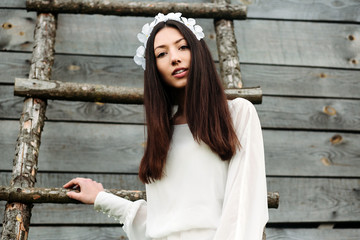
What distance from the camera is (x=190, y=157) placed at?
186 cm

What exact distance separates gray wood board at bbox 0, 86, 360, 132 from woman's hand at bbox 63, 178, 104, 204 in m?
0.99

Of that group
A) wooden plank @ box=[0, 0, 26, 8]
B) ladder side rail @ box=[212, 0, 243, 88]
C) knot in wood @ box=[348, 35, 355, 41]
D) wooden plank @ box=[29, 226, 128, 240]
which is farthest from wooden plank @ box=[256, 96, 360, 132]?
wooden plank @ box=[0, 0, 26, 8]

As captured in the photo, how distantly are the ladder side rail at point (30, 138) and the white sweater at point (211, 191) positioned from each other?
546mm

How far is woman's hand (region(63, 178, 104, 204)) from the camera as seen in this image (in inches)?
82.7

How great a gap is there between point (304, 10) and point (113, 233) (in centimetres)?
204

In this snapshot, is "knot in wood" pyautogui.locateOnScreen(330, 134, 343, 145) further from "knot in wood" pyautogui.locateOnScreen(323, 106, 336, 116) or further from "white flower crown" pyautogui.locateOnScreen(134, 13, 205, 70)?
"white flower crown" pyautogui.locateOnScreen(134, 13, 205, 70)

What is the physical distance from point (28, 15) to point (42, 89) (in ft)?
3.73

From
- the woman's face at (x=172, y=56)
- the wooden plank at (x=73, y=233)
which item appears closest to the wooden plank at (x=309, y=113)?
the wooden plank at (x=73, y=233)

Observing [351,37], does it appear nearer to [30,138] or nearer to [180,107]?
[180,107]

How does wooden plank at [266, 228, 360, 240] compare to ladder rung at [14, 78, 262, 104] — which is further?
wooden plank at [266, 228, 360, 240]

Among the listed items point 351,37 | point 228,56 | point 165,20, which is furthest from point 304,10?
point 165,20

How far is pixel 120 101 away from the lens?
2.40 meters

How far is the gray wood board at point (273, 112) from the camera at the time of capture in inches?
122

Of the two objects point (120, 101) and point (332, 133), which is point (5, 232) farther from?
point (332, 133)
